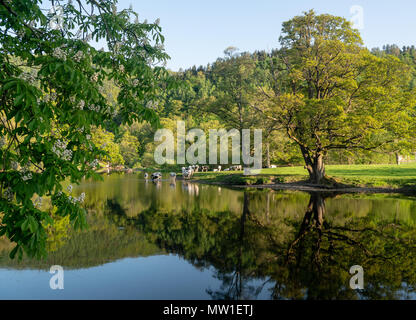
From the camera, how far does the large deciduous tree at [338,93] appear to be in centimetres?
2469

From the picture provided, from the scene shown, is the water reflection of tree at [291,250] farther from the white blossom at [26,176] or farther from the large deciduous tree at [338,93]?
the large deciduous tree at [338,93]

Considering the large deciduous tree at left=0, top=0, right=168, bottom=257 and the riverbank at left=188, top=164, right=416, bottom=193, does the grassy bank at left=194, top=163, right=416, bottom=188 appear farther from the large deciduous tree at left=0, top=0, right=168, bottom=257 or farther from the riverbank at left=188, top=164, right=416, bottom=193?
the large deciduous tree at left=0, top=0, right=168, bottom=257

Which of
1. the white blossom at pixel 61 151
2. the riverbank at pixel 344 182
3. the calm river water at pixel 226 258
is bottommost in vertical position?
the calm river water at pixel 226 258

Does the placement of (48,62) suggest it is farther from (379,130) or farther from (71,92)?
(379,130)

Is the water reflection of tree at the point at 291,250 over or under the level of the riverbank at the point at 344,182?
under

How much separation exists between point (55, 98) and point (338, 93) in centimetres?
2613

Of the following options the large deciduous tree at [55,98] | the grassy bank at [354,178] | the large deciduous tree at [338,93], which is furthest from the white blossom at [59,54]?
the grassy bank at [354,178]

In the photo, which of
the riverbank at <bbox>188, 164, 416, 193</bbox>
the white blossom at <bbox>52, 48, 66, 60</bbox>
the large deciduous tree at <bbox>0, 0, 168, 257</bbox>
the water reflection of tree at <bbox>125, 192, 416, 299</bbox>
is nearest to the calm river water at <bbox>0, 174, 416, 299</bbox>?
the water reflection of tree at <bbox>125, 192, 416, 299</bbox>

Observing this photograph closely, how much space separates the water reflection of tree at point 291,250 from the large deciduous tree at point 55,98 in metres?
3.53

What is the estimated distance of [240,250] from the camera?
340 inches

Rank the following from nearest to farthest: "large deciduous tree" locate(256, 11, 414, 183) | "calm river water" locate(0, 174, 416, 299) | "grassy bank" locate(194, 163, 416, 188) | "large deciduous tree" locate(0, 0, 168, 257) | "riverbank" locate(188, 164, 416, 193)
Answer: "large deciduous tree" locate(0, 0, 168, 257) < "calm river water" locate(0, 174, 416, 299) < "large deciduous tree" locate(256, 11, 414, 183) < "riverbank" locate(188, 164, 416, 193) < "grassy bank" locate(194, 163, 416, 188)

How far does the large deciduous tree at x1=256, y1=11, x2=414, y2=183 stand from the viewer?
24688mm

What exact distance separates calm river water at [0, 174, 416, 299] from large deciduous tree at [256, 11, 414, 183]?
12716 mm
